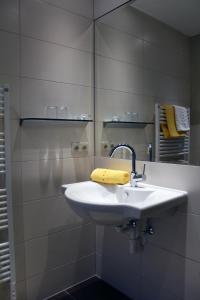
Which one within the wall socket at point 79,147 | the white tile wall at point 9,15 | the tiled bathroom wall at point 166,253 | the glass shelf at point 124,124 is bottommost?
the tiled bathroom wall at point 166,253

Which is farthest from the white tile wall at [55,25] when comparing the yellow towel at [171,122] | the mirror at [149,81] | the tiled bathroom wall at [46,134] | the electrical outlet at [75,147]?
the yellow towel at [171,122]

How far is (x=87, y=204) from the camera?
49.6 inches

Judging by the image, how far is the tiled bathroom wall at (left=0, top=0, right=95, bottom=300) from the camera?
1601 millimetres

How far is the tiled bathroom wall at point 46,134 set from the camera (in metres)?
1.60

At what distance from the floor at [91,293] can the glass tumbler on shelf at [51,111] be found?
1.29 meters

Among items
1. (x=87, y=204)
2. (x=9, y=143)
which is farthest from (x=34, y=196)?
(x=87, y=204)

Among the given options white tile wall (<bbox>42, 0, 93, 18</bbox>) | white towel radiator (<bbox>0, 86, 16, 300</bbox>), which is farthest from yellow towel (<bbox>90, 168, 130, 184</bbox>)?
white tile wall (<bbox>42, 0, 93, 18</bbox>)

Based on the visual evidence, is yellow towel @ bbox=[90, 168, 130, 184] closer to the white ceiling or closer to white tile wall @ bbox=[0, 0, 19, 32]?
the white ceiling

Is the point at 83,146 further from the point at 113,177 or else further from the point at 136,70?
the point at 136,70

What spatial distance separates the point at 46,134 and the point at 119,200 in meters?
0.66

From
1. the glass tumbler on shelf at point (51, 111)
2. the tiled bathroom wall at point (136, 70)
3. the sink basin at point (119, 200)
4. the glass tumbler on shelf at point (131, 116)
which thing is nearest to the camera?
the sink basin at point (119, 200)

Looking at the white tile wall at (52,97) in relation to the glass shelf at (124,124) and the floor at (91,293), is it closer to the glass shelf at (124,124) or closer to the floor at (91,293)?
the glass shelf at (124,124)

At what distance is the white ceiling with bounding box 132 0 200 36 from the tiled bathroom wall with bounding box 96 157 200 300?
2.64 ft

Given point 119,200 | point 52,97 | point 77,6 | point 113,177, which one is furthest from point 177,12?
point 119,200
